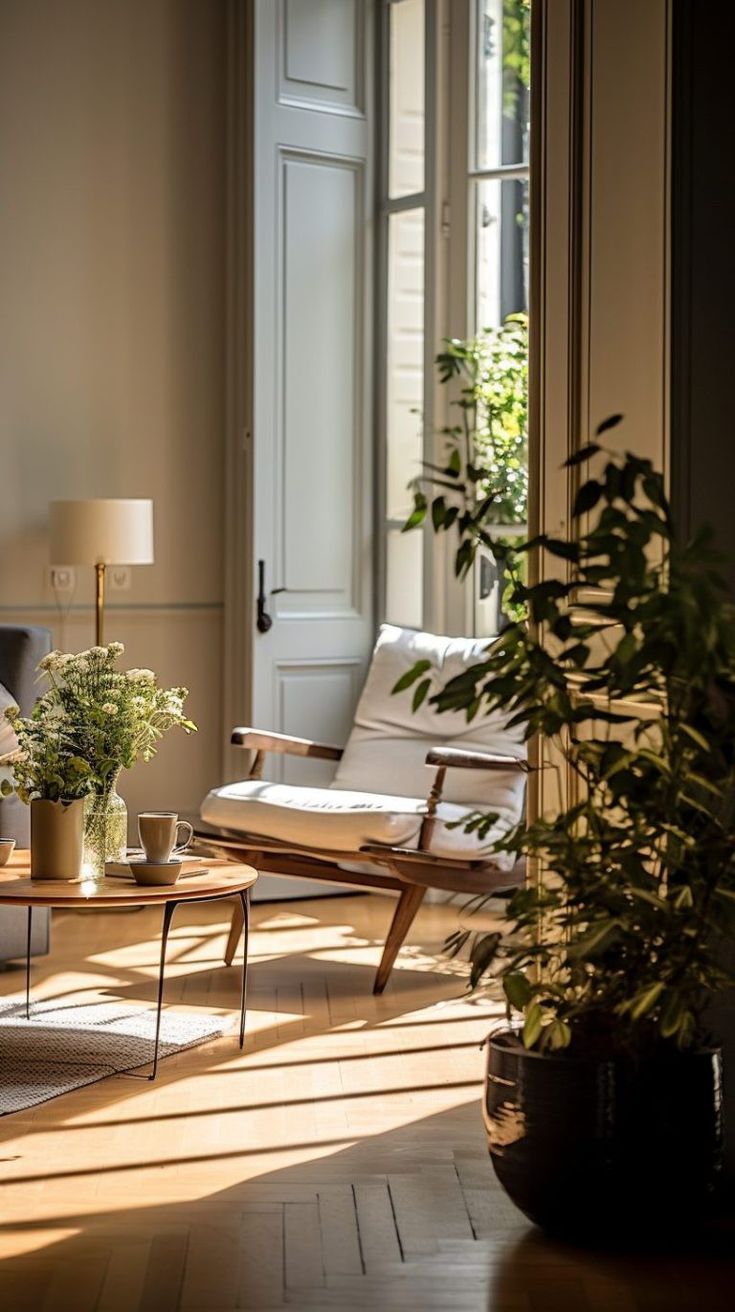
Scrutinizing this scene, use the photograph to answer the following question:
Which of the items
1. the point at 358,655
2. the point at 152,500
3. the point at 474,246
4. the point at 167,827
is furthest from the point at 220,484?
the point at 167,827

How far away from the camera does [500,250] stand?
586cm

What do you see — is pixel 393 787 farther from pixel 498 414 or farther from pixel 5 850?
pixel 5 850

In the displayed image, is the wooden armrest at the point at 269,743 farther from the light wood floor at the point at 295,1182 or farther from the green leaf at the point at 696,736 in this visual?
the green leaf at the point at 696,736

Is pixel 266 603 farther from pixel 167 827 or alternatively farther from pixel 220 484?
pixel 167 827

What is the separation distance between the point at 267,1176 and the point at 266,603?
3.06 m

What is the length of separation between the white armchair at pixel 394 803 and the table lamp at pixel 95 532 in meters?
0.84

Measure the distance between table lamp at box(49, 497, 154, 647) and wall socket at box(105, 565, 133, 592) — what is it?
1.32 feet

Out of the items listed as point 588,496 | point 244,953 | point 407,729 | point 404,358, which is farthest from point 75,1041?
point 404,358

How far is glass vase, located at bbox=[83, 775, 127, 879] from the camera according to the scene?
3914mm

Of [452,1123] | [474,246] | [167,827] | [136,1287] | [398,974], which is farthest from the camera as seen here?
[474,246]

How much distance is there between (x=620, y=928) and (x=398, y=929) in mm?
1926

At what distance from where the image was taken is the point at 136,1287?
2.65m

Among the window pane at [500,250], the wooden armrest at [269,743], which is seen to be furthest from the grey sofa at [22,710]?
the window pane at [500,250]

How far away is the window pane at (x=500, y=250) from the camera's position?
5805 mm
